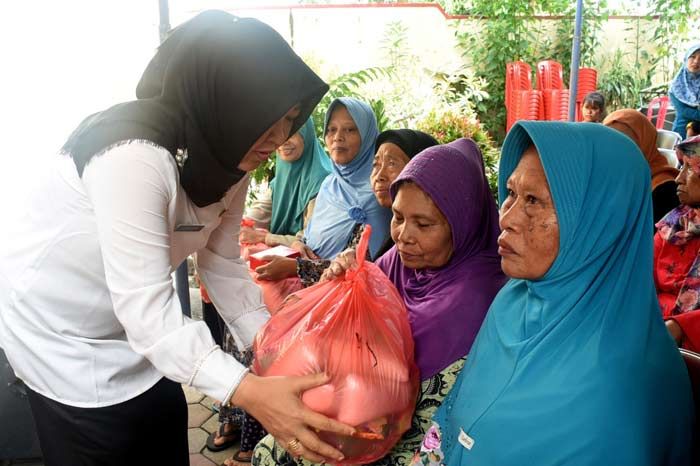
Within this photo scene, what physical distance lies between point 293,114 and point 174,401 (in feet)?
2.96

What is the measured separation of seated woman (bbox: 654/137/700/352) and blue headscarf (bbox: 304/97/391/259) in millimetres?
1343

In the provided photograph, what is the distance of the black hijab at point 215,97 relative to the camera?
1.26 m

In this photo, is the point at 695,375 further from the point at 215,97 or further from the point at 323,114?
the point at 323,114

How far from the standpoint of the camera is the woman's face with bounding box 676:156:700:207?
2.48 metres

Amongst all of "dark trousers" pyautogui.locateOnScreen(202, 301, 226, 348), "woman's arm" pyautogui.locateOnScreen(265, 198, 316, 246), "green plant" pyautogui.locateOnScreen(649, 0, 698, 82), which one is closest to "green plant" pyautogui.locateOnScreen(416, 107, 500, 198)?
"woman's arm" pyautogui.locateOnScreen(265, 198, 316, 246)

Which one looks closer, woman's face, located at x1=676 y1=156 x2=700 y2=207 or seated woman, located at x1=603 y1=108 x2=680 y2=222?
woman's face, located at x1=676 y1=156 x2=700 y2=207

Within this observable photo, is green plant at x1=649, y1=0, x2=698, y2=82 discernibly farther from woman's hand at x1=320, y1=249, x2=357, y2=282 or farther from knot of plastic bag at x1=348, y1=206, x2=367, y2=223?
woman's hand at x1=320, y1=249, x2=357, y2=282

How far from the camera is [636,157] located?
4.21 feet

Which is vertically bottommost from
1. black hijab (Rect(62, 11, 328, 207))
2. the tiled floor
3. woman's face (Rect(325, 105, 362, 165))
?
the tiled floor

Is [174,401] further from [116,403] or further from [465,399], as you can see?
[465,399]

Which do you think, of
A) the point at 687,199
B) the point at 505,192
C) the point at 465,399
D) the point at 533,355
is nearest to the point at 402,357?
the point at 465,399

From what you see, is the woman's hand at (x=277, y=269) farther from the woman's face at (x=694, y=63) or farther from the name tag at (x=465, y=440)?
the woman's face at (x=694, y=63)

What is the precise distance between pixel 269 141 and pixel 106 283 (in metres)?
0.53

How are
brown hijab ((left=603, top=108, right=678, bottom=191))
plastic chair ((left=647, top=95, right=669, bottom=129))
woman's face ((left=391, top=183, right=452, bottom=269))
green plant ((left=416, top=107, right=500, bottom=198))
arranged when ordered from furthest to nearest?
1. plastic chair ((left=647, top=95, right=669, bottom=129))
2. green plant ((left=416, top=107, right=500, bottom=198))
3. brown hijab ((left=603, top=108, right=678, bottom=191))
4. woman's face ((left=391, top=183, right=452, bottom=269))
